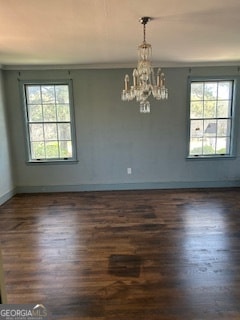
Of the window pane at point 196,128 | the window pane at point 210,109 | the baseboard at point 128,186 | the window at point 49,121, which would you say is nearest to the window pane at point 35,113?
the window at point 49,121

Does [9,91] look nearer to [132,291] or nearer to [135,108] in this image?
[135,108]

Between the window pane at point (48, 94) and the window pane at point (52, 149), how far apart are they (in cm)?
88

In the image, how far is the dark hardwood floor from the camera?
80.6 inches

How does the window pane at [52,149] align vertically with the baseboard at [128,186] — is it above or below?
above

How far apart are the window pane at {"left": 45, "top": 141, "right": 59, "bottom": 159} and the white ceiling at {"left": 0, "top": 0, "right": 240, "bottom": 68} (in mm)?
1647

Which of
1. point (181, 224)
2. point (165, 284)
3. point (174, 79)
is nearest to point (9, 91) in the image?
point (174, 79)

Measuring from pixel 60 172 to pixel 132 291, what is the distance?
3.46 meters

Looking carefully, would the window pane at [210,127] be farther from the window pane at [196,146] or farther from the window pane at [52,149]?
the window pane at [52,149]

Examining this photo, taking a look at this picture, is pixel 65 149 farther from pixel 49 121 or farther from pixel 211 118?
pixel 211 118

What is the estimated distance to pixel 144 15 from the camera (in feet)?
7.49

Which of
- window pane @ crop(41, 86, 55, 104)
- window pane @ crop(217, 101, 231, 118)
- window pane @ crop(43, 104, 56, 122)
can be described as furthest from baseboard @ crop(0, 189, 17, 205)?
window pane @ crop(217, 101, 231, 118)

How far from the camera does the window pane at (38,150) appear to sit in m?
5.16

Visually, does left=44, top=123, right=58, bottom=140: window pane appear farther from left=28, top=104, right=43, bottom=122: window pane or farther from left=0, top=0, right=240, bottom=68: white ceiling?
left=0, top=0, right=240, bottom=68: white ceiling

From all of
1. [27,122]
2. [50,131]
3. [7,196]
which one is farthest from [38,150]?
[7,196]
